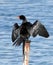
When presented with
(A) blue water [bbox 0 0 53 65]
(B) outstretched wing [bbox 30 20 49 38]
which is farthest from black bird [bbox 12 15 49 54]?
(A) blue water [bbox 0 0 53 65]

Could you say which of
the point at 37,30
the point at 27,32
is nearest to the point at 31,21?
the point at 27,32

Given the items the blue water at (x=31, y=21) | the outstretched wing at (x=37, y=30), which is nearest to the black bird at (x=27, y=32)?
the outstretched wing at (x=37, y=30)

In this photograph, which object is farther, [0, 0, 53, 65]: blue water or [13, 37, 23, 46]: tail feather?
[0, 0, 53, 65]: blue water

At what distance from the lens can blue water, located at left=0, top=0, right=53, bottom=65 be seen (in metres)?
13.4

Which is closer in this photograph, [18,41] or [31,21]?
[18,41]

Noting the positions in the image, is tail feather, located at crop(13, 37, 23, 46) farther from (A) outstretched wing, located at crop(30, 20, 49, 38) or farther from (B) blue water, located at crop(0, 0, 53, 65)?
(B) blue water, located at crop(0, 0, 53, 65)

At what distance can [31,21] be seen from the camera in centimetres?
1825

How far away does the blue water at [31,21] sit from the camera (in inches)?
527

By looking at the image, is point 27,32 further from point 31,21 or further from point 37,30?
point 31,21

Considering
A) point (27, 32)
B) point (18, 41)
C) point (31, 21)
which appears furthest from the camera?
point (31, 21)

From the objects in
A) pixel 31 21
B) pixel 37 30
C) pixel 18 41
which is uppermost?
pixel 37 30

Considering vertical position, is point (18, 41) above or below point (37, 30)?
below

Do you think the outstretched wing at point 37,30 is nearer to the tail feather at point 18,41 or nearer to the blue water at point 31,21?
the tail feather at point 18,41

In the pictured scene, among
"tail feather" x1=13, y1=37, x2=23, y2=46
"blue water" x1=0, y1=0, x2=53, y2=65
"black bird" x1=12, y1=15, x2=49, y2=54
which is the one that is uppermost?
"black bird" x1=12, y1=15, x2=49, y2=54
